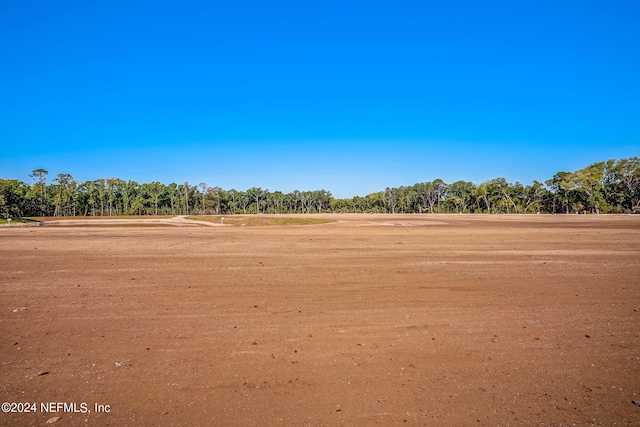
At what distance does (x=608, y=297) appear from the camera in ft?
25.0

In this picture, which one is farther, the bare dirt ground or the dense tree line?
the dense tree line

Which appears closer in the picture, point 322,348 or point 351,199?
point 322,348

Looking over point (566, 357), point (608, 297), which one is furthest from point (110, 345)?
point (608, 297)

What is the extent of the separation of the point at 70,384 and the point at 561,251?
58.9 feet

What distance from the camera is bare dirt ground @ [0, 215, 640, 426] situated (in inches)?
141

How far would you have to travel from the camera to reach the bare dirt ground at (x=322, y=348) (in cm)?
359

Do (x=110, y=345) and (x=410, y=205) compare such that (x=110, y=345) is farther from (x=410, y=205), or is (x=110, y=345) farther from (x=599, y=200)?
(x=410, y=205)

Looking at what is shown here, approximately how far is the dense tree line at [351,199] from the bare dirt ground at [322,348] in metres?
78.1

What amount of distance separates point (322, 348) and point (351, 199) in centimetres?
15588

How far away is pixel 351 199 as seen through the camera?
159875mm

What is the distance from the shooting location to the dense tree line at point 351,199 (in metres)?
90.5

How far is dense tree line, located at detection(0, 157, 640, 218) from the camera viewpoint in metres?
90.5

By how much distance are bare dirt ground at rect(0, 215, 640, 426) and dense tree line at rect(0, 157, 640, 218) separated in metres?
78.1

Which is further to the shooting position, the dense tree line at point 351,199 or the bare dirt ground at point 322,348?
the dense tree line at point 351,199
